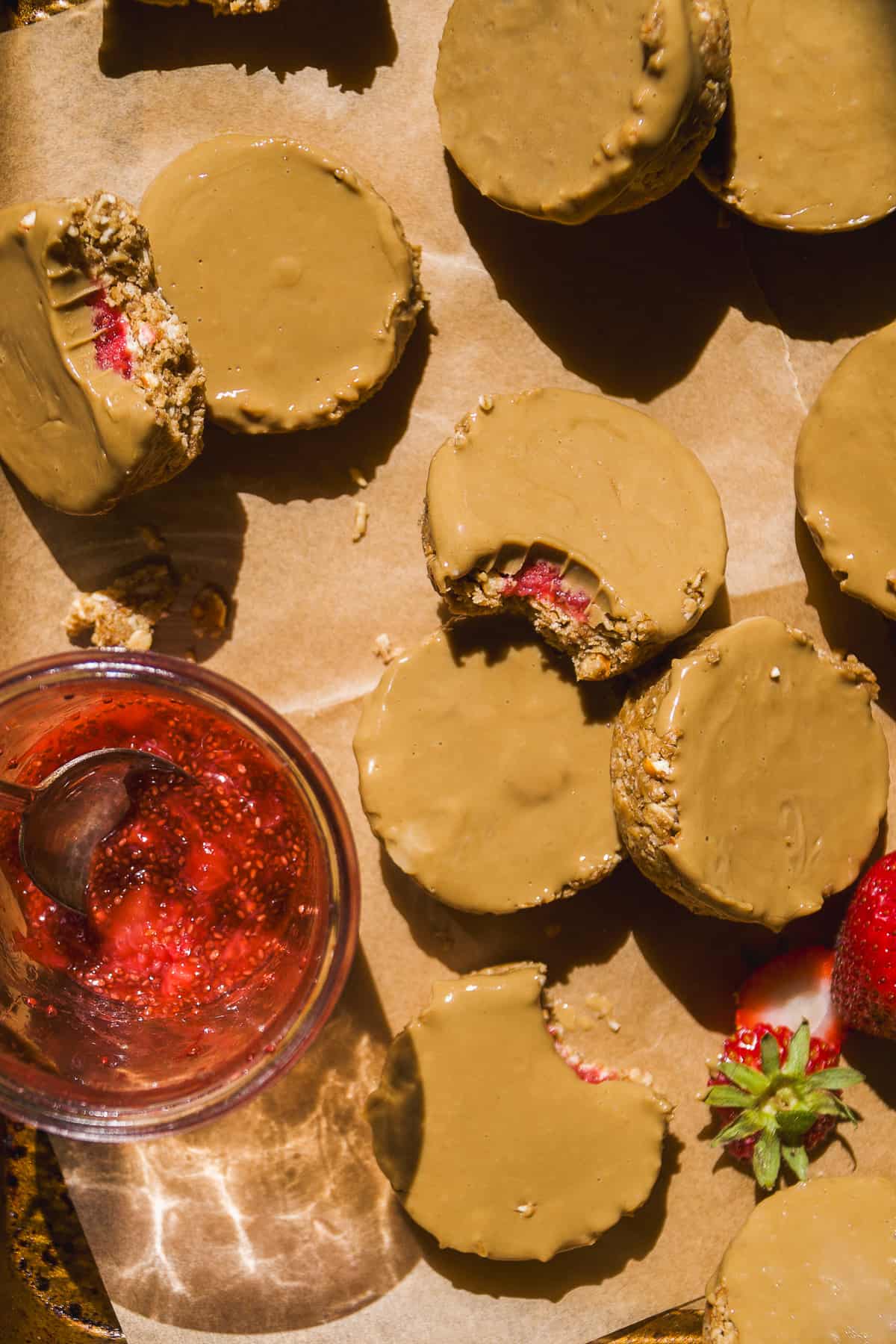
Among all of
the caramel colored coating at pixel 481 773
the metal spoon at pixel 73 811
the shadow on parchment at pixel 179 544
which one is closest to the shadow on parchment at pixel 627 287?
the caramel colored coating at pixel 481 773

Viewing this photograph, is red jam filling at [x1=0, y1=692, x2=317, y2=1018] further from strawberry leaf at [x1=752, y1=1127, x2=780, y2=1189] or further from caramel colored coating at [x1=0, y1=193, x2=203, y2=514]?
strawberry leaf at [x1=752, y1=1127, x2=780, y2=1189]

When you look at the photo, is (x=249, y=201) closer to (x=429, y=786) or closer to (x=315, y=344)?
(x=315, y=344)

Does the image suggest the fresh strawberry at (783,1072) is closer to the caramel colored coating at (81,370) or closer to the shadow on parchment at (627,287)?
the shadow on parchment at (627,287)

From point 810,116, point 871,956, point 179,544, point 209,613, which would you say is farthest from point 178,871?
point 810,116

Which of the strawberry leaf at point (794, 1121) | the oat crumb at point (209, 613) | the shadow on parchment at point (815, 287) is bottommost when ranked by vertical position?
the strawberry leaf at point (794, 1121)

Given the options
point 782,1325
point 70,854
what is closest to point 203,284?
point 70,854

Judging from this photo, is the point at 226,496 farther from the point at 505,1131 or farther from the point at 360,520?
the point at 505,1131
